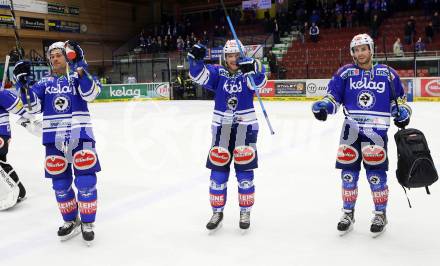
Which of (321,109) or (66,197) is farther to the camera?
(66,197)

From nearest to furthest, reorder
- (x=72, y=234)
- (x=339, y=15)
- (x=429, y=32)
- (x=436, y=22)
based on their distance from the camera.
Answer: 1. (x=72, y=234)
2. (x=429, y=32)
3. (x=436, y=22)
4. (x=339, y=15)

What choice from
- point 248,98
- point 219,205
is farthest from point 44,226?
point 248,98

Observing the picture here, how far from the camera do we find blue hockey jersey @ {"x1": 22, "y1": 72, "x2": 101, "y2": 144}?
354 centimetres

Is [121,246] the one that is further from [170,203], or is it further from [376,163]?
[376,163]

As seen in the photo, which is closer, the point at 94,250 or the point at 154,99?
the point at 94,250

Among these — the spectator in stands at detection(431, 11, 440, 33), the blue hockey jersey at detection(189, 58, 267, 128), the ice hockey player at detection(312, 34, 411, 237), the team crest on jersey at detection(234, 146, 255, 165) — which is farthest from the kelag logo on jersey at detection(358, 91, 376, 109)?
the spectator in stands at detection(431, 11, 440, 33)

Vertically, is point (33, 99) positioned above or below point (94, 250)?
above

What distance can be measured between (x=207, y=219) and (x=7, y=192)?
2073mm

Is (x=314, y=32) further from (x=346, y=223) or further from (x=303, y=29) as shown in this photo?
(x=346, y=223)

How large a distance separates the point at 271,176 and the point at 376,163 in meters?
2.31

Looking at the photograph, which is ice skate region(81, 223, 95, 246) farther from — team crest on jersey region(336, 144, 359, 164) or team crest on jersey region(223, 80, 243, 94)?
team crest on jersey region(336, 144, 359, 164)

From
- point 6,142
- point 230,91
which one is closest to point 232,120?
point 230,91

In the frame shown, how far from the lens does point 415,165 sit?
128 inches

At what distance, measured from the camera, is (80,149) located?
3529 millimetres
